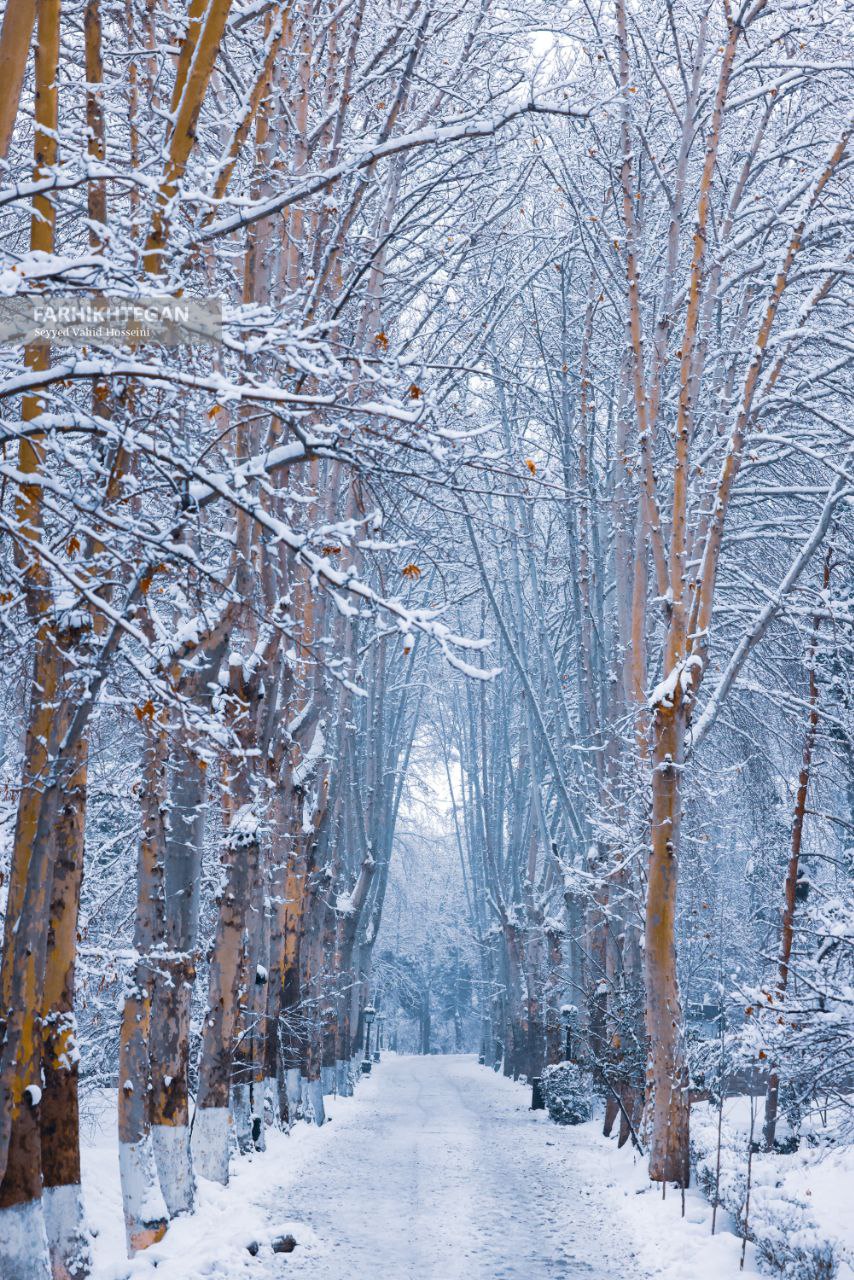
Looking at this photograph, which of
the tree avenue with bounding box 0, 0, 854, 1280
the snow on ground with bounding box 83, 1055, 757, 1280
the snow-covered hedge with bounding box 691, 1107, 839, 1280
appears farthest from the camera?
the snow on ground with bounding box 83, 1055, 757, 1280

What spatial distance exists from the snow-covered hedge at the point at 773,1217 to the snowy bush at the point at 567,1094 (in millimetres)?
8935

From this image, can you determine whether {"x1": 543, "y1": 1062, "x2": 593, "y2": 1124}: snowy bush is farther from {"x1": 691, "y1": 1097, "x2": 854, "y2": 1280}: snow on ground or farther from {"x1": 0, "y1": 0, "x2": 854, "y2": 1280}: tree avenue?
{"x1": 691, "y1": 1097, "x2": 854, "y2": 1280}: snow on ground

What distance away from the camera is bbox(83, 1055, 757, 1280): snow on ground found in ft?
27.9

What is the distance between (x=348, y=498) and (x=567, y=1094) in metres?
10.5

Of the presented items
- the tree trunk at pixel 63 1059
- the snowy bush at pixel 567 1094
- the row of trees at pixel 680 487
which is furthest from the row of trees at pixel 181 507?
the snowy bush at pixel 567 1094

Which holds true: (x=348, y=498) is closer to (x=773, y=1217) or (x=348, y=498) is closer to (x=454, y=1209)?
(x=454, y=1209)

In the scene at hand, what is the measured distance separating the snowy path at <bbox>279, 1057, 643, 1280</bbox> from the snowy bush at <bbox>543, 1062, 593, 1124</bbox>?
71 cm

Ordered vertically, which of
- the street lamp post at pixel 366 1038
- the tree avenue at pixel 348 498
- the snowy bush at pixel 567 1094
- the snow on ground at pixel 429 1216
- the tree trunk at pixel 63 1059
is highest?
the tree avenue at pixel 348 498

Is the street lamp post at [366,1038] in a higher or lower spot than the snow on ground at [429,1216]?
lower

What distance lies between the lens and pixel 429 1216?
10797 mm

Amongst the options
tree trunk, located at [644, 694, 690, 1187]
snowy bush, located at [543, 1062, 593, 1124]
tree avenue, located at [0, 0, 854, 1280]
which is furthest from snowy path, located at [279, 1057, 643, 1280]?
tree avenue, located at [0, 0, 854, 1280]

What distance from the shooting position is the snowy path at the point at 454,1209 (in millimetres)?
8812

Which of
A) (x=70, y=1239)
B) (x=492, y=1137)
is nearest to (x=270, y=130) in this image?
(x=70, y=1239)

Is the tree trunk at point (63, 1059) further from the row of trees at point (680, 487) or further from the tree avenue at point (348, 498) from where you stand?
the row of trees at point (680, 487)
